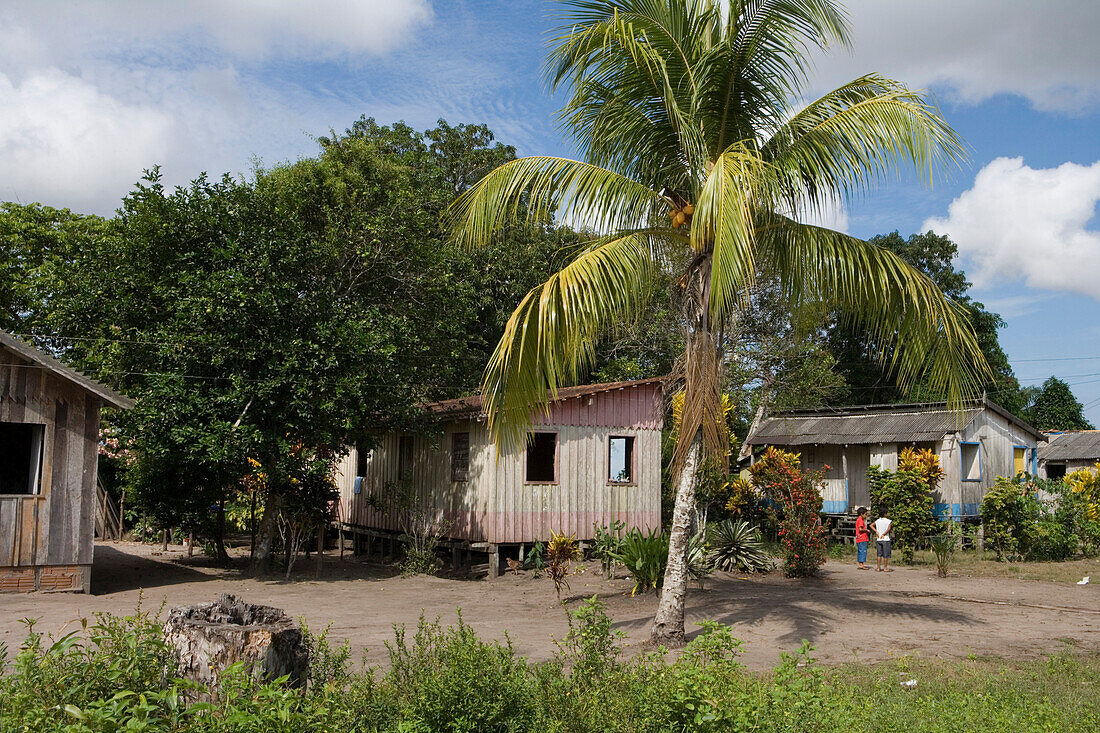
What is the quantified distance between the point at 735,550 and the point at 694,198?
9.39 m

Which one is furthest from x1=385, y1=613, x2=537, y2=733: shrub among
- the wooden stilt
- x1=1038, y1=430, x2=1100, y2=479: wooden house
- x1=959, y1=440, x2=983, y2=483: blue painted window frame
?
x1=1038, y1=430, x2=1100, y2=479: wooden house

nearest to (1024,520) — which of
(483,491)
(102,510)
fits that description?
(483,491)

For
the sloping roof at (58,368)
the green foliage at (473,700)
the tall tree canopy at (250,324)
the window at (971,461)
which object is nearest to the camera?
the green foliage at (473,700)

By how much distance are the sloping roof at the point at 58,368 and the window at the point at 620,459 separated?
9.69 m

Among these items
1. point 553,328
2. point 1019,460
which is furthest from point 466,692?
point 1019,460

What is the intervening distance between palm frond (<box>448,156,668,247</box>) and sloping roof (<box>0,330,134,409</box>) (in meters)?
7.06

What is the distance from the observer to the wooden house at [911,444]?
23578 mm

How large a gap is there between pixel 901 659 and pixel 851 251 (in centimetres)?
433

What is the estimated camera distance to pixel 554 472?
721 inches

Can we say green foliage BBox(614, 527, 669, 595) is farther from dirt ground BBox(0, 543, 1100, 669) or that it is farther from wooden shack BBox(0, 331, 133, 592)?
wooden shack BBox(0, 331, 133, 592)

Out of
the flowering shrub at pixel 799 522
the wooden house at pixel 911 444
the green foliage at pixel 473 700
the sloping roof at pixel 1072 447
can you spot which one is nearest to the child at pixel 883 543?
the flowering shrub at pixel 799 522

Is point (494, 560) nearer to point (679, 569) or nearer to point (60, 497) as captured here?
point (60, 497)

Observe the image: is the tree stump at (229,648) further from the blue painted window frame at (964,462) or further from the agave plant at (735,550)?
the blue painted window frame at (964,462)

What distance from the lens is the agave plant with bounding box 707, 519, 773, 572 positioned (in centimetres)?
1694
